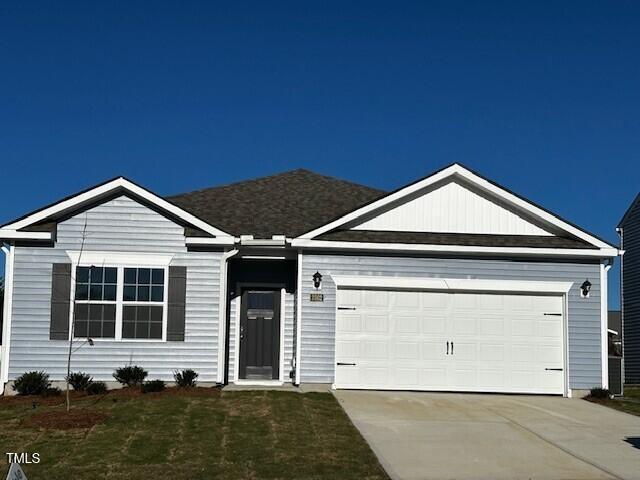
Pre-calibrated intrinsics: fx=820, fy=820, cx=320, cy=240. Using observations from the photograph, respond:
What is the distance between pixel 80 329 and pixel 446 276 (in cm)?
733

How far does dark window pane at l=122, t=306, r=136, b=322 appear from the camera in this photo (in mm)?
15938

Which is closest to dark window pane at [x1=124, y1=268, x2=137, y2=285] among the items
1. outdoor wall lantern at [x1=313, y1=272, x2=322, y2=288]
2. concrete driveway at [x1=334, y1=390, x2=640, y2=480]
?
outdoor wall lantern at [x1=313, y1=272, x2=322, y2=288]

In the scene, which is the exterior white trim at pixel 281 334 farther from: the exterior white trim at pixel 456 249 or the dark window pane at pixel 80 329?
the dark window pane at pixel 80 329

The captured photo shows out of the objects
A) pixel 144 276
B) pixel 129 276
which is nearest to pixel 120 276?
pixel 129 276

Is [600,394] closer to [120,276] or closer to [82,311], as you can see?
[120,276]

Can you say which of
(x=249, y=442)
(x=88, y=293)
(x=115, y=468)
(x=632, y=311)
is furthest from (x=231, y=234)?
(x=632, y=311)

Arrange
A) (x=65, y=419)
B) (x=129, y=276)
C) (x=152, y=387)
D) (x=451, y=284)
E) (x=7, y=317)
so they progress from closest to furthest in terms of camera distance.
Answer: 1. (x=65, y=419)
2. (x=152, y=387)
3. (x=7, y=317)
4. (x=129, y=276)
5. (x=451, y=284)

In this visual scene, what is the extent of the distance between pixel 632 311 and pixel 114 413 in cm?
1794

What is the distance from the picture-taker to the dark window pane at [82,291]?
1585 centimetres

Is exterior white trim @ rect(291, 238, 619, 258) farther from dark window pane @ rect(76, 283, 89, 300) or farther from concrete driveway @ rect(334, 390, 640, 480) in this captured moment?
dark window pane @ rect(76, 283, 89, 300)

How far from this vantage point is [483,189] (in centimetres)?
1711

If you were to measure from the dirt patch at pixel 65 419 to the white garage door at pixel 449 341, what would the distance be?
541 centimetres

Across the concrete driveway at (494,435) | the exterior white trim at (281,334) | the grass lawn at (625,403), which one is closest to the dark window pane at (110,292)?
the exterior white trim at (281,334)

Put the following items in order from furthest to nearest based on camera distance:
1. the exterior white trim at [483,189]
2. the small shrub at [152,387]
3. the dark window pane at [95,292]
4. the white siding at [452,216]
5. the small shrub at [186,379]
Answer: the white siding at [452,216]
the exterior white trim at [483,189]
the dark window pane at [95,292]
the small shrub at [186,379]
the small shrub at [152,387]
